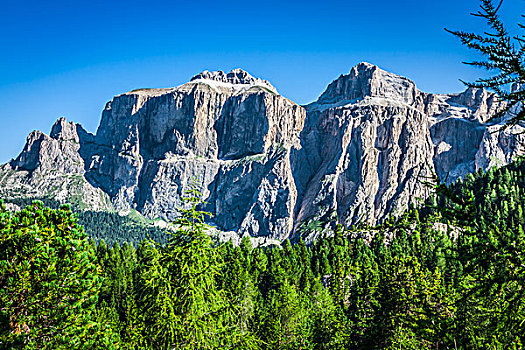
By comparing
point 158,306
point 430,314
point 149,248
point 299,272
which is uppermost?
point 149,248

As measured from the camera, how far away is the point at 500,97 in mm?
7082

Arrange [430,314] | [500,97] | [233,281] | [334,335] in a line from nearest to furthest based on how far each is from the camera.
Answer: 1. [500,97]
2. [430,314]
3. [334,335]
4. [233,281]

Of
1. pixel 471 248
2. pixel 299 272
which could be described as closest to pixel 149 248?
pixel 471 248

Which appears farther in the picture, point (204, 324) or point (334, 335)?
point (334, 335)

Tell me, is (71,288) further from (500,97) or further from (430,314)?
(430,314)

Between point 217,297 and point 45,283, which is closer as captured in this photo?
point 45,283

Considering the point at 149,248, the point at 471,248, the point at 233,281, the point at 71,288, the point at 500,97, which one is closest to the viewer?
the point at 500,97

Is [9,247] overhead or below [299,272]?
overhead

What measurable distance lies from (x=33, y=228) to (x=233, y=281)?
5079 cm

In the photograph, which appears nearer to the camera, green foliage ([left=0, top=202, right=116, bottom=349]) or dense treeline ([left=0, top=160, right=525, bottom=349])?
dense treeline ([left=0, top=160, right=525, bottom=349])

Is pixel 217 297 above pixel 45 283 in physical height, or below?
below

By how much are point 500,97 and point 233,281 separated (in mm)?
57495

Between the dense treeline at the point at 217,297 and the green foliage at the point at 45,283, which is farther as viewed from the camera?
the green foliage at the point at 45,283

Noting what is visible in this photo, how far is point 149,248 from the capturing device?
15.6 m
